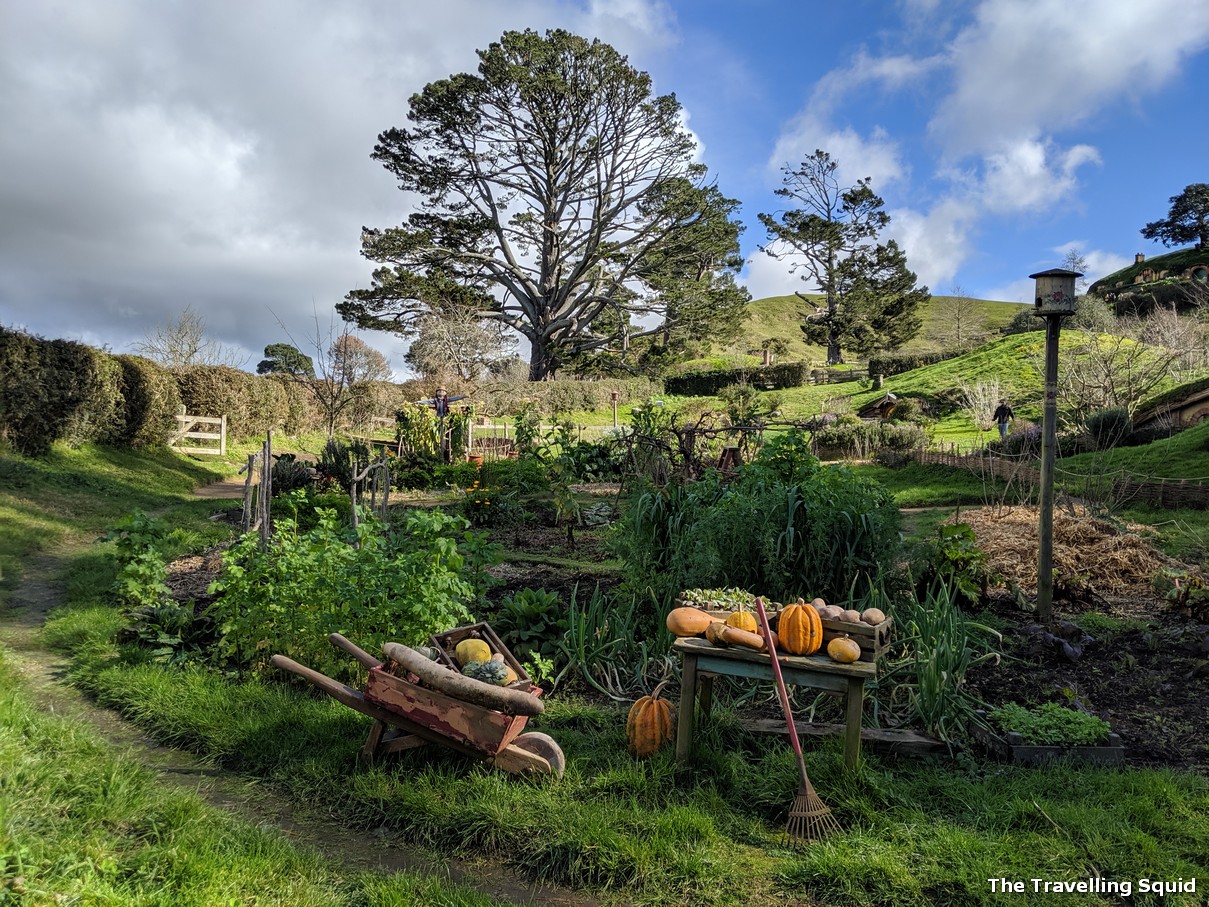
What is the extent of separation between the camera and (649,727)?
3.69m

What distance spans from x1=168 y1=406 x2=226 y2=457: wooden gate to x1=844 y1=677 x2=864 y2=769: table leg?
17.7 meters

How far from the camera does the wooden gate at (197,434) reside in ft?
57.7

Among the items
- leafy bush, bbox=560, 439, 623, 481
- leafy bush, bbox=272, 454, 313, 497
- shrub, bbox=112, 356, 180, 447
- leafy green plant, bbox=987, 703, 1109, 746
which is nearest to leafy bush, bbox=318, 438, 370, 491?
leafy bush, bbox=272, 454, 313, 497

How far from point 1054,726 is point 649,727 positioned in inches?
79.0

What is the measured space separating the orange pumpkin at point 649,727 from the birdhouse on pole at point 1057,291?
4144 millimetres

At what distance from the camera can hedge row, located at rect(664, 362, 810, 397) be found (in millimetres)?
36344

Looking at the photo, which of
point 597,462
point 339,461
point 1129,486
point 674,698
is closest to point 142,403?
point 339,461

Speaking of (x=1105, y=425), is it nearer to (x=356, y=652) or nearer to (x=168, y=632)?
(x=356, y=652)

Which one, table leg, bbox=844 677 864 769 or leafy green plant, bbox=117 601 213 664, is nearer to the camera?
table leg, bbox=844 677 864 769

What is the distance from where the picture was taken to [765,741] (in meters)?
3.88

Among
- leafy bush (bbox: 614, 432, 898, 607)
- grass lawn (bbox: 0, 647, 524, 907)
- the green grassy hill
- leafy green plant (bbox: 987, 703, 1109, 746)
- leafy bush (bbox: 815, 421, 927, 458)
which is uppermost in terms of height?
the green grassy hill

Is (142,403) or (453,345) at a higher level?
(453,345)

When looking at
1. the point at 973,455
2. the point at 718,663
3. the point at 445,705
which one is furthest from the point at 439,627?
the point at 973,455

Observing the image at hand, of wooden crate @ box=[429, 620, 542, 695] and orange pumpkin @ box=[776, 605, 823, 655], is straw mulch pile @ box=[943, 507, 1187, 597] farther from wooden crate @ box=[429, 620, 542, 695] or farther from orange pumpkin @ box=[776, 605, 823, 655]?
wooden crate @ box=[429, 620, 542, 695]
